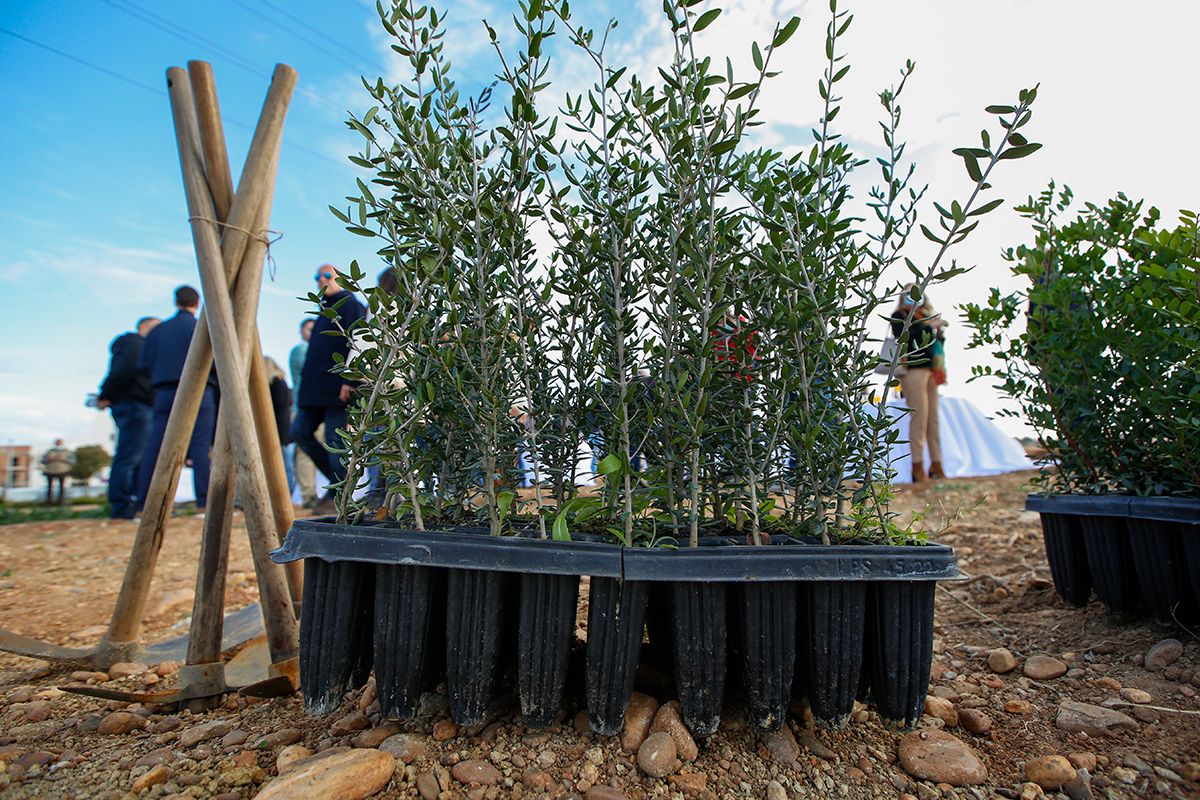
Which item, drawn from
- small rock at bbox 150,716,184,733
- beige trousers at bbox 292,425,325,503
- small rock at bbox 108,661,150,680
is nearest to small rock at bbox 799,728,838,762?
small rock at bbox 150,716,184,733

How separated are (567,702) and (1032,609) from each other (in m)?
1.93

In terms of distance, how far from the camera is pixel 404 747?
1424 millimetres

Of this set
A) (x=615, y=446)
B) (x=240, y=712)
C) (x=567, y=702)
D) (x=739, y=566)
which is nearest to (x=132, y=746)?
(x=240, y=712)

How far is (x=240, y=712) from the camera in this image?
5.86ft

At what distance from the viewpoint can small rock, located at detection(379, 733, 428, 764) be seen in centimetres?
140

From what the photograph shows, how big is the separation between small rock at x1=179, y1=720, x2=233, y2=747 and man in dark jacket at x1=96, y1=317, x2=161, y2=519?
19.6 feet

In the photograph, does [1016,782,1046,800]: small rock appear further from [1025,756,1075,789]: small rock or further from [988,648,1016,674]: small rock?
[988,648,1016,674]: small rock

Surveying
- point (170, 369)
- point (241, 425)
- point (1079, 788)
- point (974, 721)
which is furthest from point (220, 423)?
point (170, 369)

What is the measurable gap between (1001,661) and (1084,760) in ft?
1.89

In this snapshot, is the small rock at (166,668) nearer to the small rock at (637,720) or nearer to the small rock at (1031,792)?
the small rock at (637,720)

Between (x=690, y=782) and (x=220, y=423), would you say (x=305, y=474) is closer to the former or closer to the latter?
(x=220, y=423)

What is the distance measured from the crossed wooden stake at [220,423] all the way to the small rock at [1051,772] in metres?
1.76

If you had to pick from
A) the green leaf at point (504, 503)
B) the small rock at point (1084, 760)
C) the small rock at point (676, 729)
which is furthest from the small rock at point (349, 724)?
the small rock at point (1084, 760)

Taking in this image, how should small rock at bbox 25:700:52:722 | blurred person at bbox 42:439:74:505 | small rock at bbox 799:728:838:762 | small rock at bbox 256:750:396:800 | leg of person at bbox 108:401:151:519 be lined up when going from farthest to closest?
blurred person at bbox 42:439:74:505, leg of person at bbox 108:401:151:519, small rock at bbox 25:700:52:722, small rock at bbox 799:728:838:762, small rock at bbox 256:750:396:800
